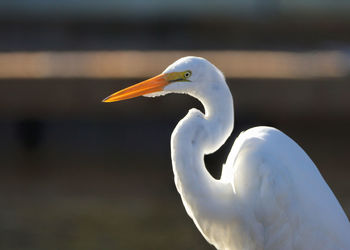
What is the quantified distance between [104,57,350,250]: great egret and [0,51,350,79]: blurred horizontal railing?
3.57 m

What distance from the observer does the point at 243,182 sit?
334 centimetres

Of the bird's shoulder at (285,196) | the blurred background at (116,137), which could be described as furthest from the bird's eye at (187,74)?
the blurred background at (116,137)

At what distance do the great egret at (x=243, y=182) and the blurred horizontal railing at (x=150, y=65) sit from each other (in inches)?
140

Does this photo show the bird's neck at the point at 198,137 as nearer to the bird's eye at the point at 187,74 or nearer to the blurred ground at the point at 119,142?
the bird's eye at the point at 187,74

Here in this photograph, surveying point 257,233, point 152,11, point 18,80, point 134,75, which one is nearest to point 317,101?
point 134,75

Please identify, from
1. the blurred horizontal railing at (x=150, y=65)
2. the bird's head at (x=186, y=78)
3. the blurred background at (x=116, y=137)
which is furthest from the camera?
the blurred horizontal railing at (x=150, y=65)

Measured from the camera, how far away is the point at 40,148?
7062 millimetres

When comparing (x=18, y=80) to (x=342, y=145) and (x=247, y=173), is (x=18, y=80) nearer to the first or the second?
(x=342, y=145)

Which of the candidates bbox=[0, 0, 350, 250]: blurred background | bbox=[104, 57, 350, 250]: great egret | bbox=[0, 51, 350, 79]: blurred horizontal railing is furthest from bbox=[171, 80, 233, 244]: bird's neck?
bbox=[0, 51, 350, 79]: blurred horizontal railing

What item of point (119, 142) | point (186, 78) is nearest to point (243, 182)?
point (186, 78)

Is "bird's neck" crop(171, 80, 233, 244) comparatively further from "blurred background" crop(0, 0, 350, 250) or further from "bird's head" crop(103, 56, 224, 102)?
"blurred background" crop(0, 0, 350, 250)

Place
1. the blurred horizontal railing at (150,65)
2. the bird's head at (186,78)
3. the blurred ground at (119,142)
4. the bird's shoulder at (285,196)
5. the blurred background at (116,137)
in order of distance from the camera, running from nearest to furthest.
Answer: the bird's head at (186,78) → the bird's shoulder at (285,196) → the blurred background at (116,137) → the blurred ground at (119,142) → the blurred horizontal railing at (150,65)

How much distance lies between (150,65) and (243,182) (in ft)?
13.9

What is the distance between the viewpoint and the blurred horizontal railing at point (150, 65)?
7.02 meters
